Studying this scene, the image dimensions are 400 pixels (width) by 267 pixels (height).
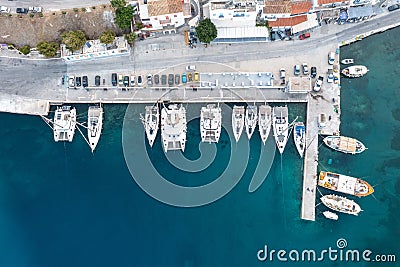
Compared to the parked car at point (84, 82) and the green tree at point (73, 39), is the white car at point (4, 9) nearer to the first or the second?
the green tree at point (73, 39)

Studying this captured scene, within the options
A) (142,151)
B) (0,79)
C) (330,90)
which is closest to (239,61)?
(330,90)

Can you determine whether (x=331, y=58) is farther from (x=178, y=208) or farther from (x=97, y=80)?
(x=97, y=80)

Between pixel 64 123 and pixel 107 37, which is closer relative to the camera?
pixel 107 37

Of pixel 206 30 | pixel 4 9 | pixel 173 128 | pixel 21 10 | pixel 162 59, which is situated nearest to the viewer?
pixel 206 30

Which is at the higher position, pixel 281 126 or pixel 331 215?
pixel 281 126

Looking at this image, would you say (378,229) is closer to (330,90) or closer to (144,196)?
(330,90)

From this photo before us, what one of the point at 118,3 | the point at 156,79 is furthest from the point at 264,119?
the point at 118,3

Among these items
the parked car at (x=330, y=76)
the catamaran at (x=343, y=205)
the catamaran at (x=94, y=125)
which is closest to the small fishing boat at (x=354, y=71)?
the parked car at (x=330, y=76)
